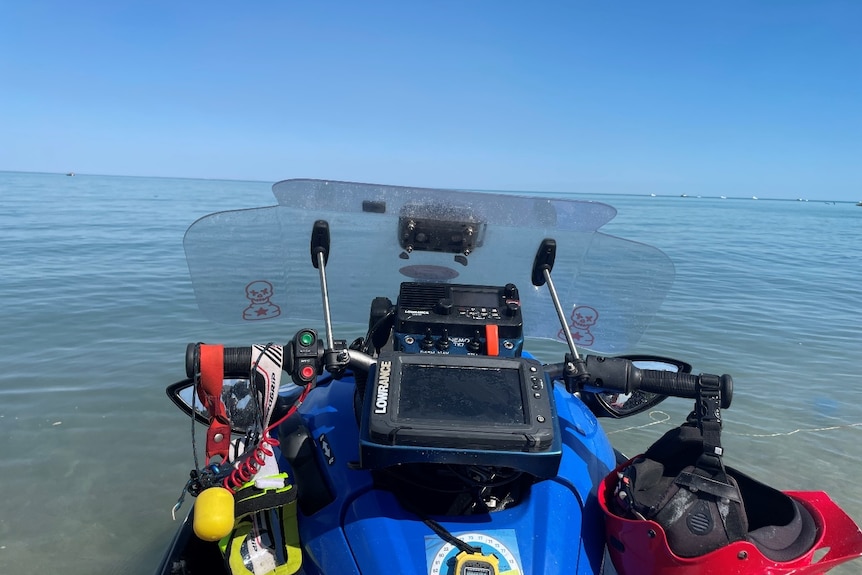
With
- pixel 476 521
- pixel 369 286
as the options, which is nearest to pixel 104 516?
pixel 369 286

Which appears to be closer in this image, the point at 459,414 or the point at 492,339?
the point at 459,414

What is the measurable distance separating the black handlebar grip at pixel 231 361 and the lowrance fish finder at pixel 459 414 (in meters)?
0.51

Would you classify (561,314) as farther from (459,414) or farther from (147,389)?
(147,389)

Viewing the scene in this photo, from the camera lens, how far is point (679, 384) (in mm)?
2201

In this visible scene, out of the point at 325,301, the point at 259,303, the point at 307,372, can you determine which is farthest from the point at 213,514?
the point at 259,303

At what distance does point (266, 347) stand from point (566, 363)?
3.74ft

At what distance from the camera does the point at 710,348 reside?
9.16 m

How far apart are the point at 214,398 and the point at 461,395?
3.06ft

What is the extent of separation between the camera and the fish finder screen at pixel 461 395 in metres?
1.75

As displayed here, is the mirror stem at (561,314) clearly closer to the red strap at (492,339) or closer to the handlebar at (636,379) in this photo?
the handlebar at (636,379)

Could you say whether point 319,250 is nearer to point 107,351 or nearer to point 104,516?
point 104,516

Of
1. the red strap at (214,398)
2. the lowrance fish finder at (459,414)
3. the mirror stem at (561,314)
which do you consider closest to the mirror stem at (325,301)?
the red strap at (214,398)

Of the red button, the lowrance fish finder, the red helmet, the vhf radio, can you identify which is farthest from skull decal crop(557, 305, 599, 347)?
the red button

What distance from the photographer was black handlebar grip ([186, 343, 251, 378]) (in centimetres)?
206
